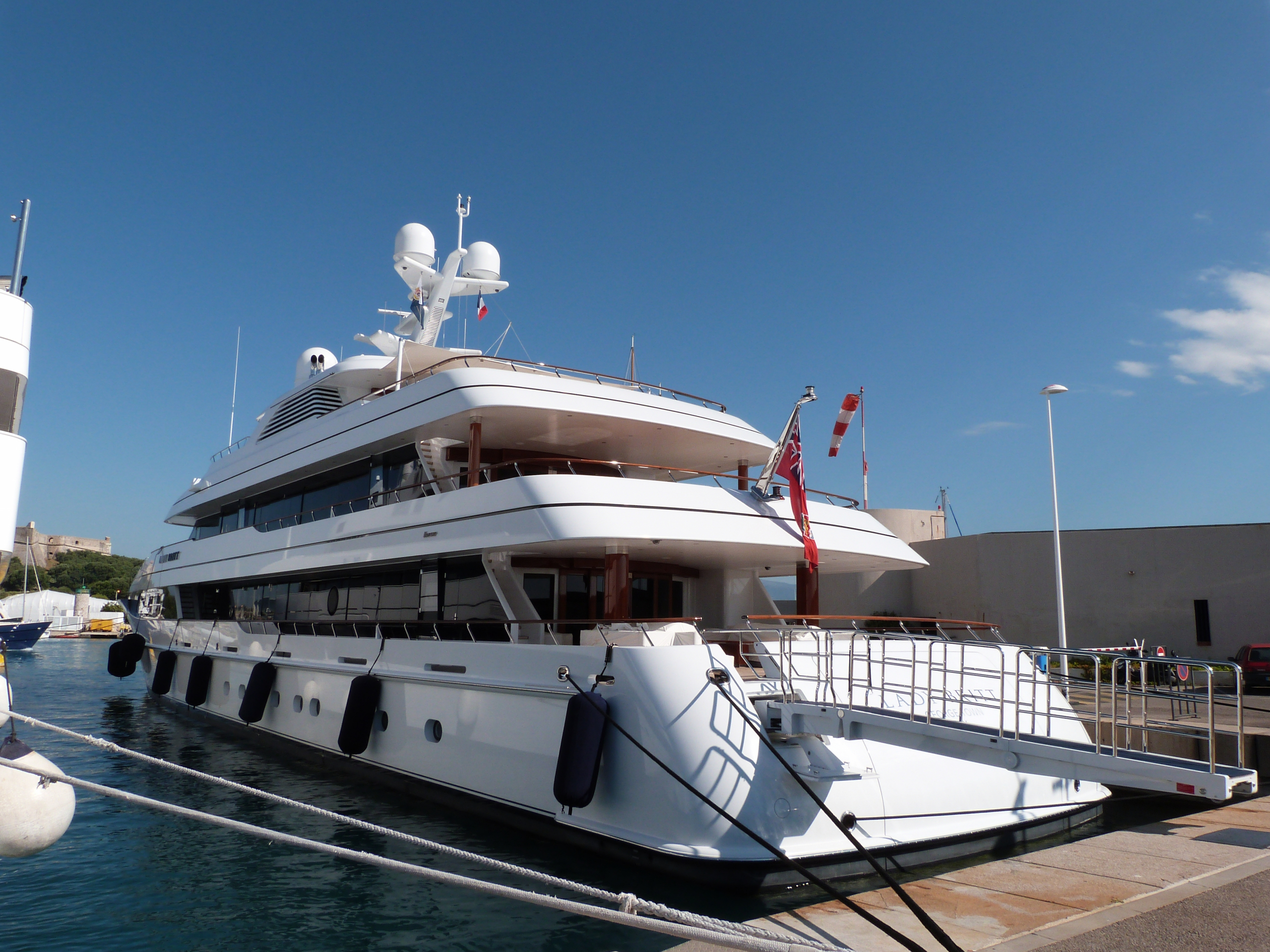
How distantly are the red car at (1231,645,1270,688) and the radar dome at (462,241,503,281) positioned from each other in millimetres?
19654

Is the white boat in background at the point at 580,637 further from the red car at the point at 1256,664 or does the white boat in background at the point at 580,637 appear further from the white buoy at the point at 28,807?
the red car at the point at 1256,664

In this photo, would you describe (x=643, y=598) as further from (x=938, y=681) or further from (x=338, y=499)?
(x=338, y=499)

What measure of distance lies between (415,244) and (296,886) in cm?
1383

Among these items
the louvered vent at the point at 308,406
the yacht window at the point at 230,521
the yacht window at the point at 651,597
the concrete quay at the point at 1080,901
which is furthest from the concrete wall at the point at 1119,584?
the yacht window at the point at 230,521

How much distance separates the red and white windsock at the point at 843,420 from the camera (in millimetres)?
12266

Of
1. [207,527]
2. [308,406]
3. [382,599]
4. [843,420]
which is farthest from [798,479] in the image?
[207,527]

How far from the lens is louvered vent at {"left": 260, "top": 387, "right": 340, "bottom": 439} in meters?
17.2

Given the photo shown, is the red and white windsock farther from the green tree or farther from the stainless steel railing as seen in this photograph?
the green tree

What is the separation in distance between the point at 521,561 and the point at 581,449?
290cm

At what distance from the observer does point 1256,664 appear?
20.0 metres

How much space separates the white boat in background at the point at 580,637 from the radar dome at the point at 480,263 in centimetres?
5

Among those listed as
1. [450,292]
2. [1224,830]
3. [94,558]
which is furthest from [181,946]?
[94,558]

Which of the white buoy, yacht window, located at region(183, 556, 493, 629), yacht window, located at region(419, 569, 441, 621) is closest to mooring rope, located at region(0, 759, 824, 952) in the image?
the white buoy

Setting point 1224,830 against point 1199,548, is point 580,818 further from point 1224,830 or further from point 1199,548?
point 1199,548
